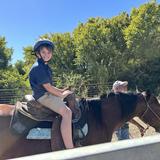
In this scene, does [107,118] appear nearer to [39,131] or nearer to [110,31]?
[39,131]

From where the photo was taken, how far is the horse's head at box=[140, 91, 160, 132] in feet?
20.1

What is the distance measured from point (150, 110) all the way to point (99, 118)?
1034 mm

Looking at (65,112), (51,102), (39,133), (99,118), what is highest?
(51,102)

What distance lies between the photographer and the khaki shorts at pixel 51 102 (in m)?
5.05

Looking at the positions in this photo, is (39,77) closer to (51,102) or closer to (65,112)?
(51,102)

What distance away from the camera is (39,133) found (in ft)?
16.7

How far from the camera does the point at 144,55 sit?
138 feet

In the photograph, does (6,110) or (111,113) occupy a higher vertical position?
(6,110)

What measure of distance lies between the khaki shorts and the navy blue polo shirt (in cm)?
6

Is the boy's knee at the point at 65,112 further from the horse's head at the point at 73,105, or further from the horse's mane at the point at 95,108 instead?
→ the horse's mane at the point at 95,108

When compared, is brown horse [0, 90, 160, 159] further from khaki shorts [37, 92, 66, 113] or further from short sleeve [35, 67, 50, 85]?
short sleeve [35, 67, 50, 85]

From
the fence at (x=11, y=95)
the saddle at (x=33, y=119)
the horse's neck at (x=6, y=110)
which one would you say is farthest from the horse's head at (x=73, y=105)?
the fence at (x=11, y=95)

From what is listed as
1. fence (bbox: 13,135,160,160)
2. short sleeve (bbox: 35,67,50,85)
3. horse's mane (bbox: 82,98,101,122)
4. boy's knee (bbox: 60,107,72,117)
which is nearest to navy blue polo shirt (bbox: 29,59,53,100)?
short sleeve (bbox: 35,67,50,85)

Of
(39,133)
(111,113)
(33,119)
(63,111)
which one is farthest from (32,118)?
(111,113)
